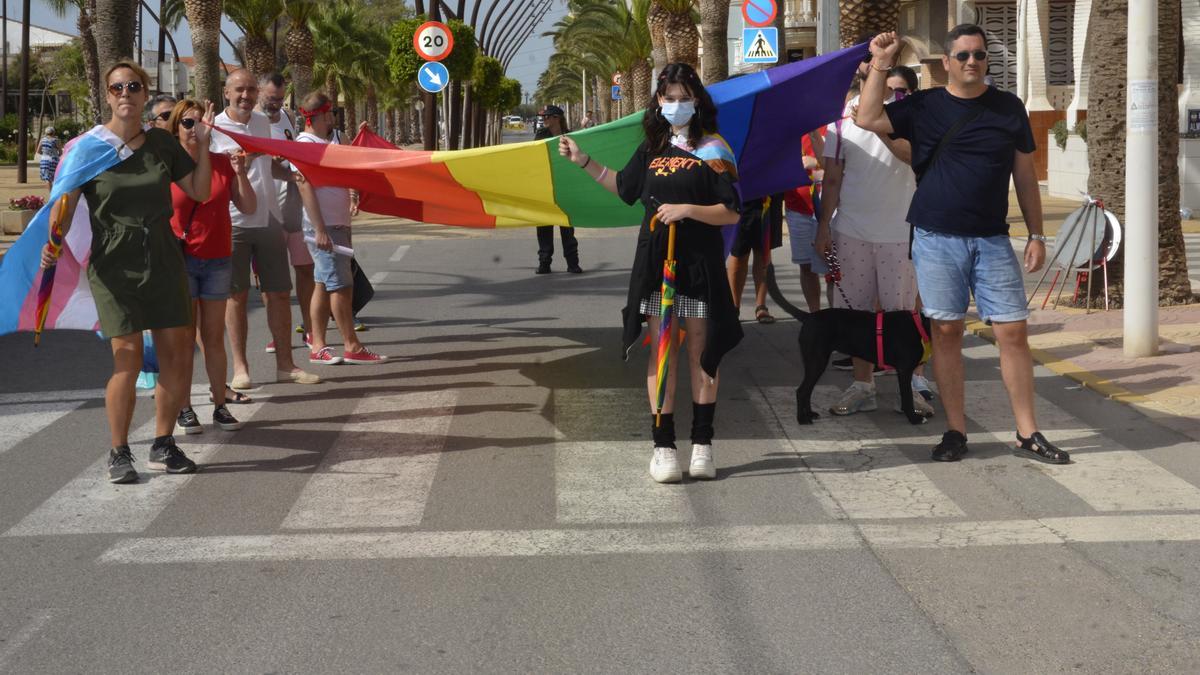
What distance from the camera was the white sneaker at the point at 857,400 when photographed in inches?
328

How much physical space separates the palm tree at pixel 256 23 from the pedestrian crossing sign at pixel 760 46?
25.0 m

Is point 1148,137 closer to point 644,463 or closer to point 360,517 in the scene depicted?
point 644,463

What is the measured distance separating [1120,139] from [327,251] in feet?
21.8

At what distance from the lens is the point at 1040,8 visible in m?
31.1

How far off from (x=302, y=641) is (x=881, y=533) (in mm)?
2409

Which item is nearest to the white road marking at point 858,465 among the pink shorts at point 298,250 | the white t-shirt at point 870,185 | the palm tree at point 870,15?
the white t-shirt at point 870,185

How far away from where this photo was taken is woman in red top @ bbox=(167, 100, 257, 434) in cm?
803

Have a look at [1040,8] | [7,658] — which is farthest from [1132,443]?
[1040,8]

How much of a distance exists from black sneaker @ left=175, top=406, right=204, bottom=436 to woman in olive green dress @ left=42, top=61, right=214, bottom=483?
1.05 meters

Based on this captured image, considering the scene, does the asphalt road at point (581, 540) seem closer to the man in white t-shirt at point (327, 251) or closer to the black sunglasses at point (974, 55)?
the man in white t-shirt at point (327, 251)

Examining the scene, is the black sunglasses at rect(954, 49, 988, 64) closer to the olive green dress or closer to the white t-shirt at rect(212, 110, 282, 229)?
the olive green dress

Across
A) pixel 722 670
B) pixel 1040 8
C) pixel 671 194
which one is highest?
pixel 1040 8

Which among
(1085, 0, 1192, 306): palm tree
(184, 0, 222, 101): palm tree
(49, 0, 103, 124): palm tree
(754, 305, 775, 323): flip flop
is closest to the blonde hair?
(754, 305, 775, 323): flip flop

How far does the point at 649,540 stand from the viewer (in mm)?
5816
